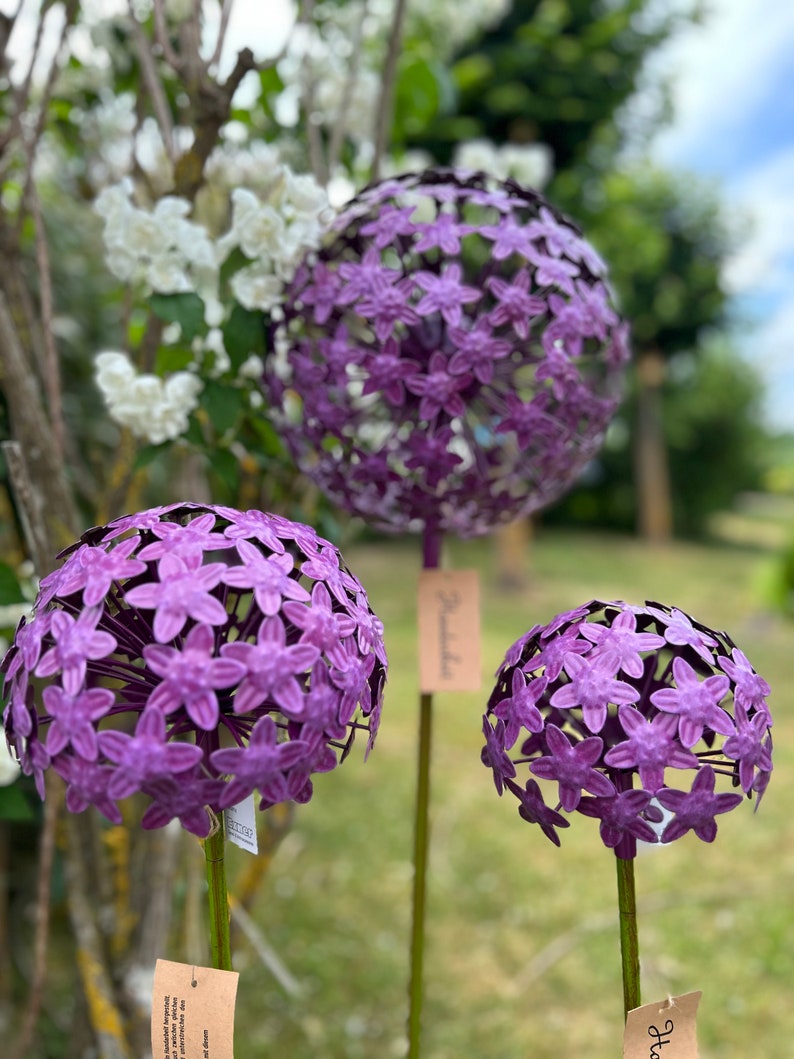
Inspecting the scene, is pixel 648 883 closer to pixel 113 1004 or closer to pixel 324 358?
pixel 113 1004

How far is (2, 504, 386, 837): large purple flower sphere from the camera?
44 cm

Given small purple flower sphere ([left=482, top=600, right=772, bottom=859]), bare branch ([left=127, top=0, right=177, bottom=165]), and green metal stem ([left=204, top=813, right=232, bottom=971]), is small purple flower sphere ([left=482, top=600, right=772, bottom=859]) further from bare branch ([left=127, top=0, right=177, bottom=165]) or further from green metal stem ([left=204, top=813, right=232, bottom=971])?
bare branch ([left=127, top=0, right=177, bottom=165])

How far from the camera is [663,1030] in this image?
0.56 metres

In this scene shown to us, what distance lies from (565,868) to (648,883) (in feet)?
0.71

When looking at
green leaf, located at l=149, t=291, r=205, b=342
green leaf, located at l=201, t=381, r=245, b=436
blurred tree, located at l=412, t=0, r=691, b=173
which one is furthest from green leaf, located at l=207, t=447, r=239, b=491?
blurred tree, located at l=412, t=0, r=691, b=173

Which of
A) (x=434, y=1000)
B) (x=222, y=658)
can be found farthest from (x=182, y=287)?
(x=434, y=1000)

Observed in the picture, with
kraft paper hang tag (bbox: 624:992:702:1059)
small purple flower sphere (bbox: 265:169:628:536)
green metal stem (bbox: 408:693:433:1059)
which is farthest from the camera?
green metal stem (bbox: 408:693:433:1059)

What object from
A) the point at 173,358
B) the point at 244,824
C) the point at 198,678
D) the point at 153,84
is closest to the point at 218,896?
the point at 244,824

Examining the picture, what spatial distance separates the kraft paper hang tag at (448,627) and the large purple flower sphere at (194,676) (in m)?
0.29

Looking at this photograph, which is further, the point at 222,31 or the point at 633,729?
the point at 222,31

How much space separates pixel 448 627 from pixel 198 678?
0.43m

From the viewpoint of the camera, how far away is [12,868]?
Result: 5.51 feet

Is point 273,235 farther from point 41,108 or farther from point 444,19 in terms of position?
point 444,19

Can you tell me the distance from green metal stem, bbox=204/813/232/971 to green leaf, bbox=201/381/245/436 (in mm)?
419
